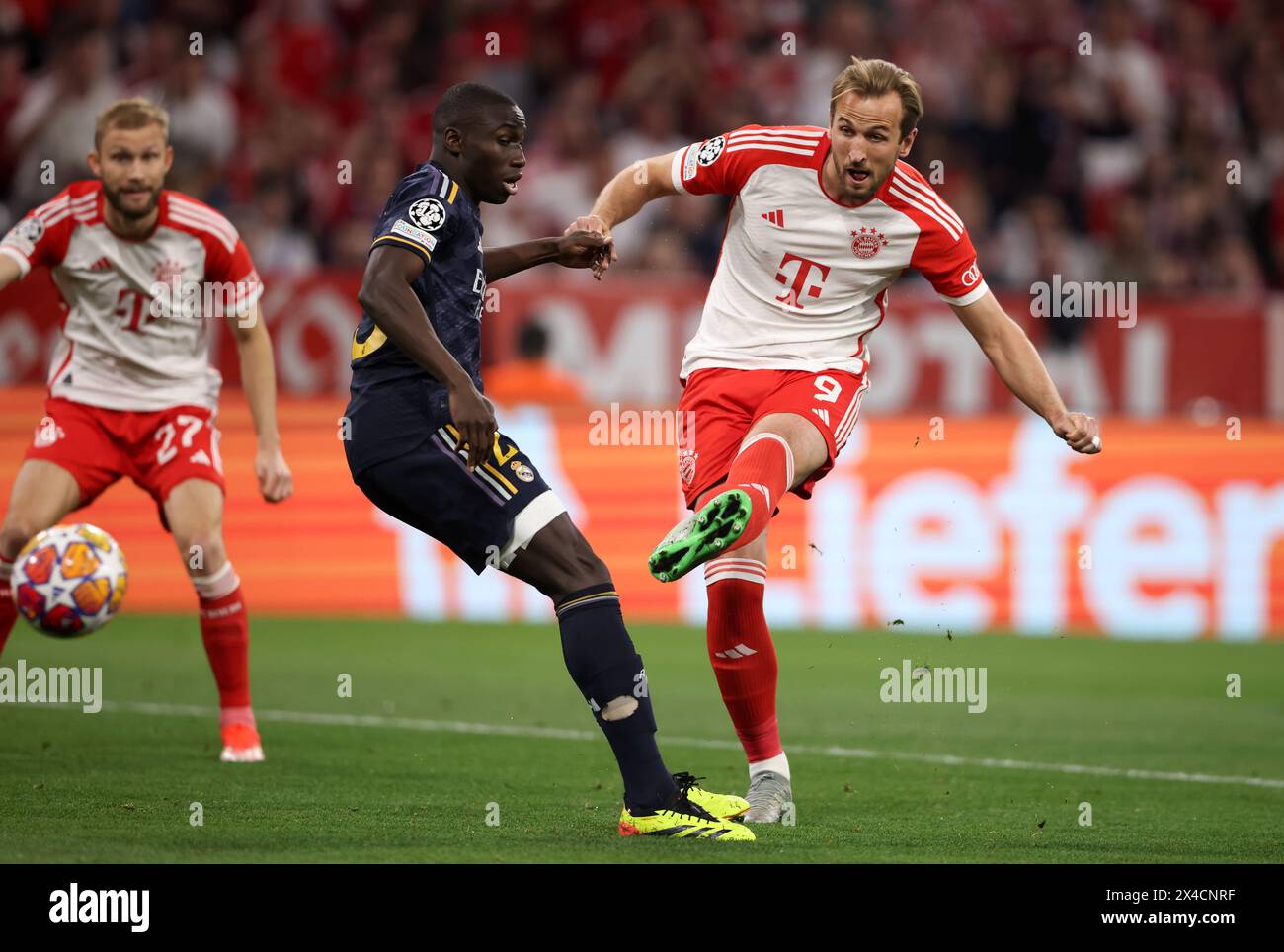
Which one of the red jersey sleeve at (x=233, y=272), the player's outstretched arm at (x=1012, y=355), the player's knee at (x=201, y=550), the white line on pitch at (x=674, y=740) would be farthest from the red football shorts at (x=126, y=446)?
Result: the player's outstretched arm at (x=1012, y=355)

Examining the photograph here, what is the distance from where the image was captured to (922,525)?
43.3ft

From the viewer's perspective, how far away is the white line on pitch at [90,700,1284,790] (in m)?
8.00

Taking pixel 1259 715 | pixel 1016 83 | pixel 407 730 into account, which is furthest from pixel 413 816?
pixel 1016 83

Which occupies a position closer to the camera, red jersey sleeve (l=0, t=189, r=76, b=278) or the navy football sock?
the navy football sock

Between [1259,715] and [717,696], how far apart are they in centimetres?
279

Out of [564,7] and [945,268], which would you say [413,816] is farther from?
[564,7]

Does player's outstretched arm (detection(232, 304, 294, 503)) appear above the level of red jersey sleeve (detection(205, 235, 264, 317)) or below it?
below

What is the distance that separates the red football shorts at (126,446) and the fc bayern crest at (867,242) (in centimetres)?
281

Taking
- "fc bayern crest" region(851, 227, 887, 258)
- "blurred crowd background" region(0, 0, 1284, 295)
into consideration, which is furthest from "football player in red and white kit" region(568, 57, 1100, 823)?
"blurred crowd background" region(0, 0, 1284, 295)

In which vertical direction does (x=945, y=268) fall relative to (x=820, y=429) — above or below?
above

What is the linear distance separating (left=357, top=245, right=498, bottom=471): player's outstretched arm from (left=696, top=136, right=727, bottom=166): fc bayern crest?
1589 mm

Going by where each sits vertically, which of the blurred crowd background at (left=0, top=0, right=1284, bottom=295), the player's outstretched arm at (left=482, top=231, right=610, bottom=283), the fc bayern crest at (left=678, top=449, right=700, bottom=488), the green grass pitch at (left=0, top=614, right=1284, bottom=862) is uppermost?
the blurred crowd background at (left=0, top=0, right=1284, bottom=295)

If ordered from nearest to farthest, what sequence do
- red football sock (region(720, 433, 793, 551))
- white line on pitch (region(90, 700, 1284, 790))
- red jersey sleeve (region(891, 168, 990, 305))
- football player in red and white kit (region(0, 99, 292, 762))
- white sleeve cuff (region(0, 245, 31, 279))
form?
red football sock (region(720, 433, 793, 551))
red jersey sleeve (region(891, 168, 990, 305))
white sleeve cuff (region(0, 245, 31, 279))
football player in red and white kit (region(0, 99, 292, 762))
white line on pitch (region(90, 700, 1284, 790))

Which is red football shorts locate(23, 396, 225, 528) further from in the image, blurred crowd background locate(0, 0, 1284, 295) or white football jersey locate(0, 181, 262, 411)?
blurred crowd background locate(0, 0, 1284, 295)
